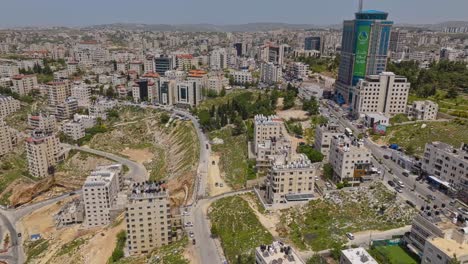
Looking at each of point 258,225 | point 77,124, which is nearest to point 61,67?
point 77,124

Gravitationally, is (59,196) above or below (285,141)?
below

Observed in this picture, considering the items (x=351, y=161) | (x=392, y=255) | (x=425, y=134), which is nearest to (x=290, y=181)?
(x=351, y=161)

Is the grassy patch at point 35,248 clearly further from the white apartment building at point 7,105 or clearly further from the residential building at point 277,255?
the white apartment building at point 7,105

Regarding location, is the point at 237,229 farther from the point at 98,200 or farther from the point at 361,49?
the point at 361,49

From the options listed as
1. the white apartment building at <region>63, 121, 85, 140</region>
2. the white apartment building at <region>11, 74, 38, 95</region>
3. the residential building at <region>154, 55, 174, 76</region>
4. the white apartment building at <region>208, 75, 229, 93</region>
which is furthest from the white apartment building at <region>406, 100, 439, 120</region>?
the white apartment building at <region>11, 74, 38, 95</region>

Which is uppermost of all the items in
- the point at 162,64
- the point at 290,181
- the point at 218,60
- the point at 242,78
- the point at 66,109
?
the point at 218,60

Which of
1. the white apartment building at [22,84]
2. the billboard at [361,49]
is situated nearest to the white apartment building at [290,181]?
the billboard at [361,49]

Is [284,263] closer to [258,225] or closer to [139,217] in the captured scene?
[258,225]
